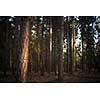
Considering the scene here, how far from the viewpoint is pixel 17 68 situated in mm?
4711

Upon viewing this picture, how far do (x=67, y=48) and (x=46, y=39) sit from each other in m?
0.35

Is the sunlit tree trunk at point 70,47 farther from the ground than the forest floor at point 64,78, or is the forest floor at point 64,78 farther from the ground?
the sunlit tree trunk at point 70,47

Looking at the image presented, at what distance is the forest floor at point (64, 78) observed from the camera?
4.67 metres

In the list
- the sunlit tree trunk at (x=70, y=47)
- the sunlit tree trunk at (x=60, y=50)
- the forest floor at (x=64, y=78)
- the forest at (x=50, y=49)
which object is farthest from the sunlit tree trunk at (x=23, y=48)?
the sunlit tree trunk at (x=70, y=47)

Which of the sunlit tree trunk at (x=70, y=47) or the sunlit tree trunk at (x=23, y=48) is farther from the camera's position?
the sunlit tree trunk at (x=23, y=48)

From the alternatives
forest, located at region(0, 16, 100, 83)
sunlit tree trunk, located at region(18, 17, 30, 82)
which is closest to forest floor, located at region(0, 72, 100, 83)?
forest, located at region(0, 16, 100, 83)

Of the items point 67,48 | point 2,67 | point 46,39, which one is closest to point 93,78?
point 67,48

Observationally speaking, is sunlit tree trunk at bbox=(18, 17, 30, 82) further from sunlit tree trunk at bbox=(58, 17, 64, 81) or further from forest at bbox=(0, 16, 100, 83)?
sunlit tree trunk at bbox=(58, 17, 64, 81)

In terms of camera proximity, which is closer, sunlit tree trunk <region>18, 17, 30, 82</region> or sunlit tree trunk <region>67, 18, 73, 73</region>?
sunlit tree trunk <region>67, 18, 73, 73</region>

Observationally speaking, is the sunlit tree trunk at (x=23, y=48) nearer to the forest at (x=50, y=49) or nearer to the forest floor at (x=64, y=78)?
the forest at (x=50, y=49)

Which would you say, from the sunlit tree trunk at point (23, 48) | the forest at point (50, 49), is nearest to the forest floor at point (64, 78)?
the forest at point (50, 49)

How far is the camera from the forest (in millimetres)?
4668

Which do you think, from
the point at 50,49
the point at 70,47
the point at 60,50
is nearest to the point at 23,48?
the point at 50,49

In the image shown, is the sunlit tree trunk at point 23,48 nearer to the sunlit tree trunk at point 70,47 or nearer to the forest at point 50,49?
the forest at point 50,49
